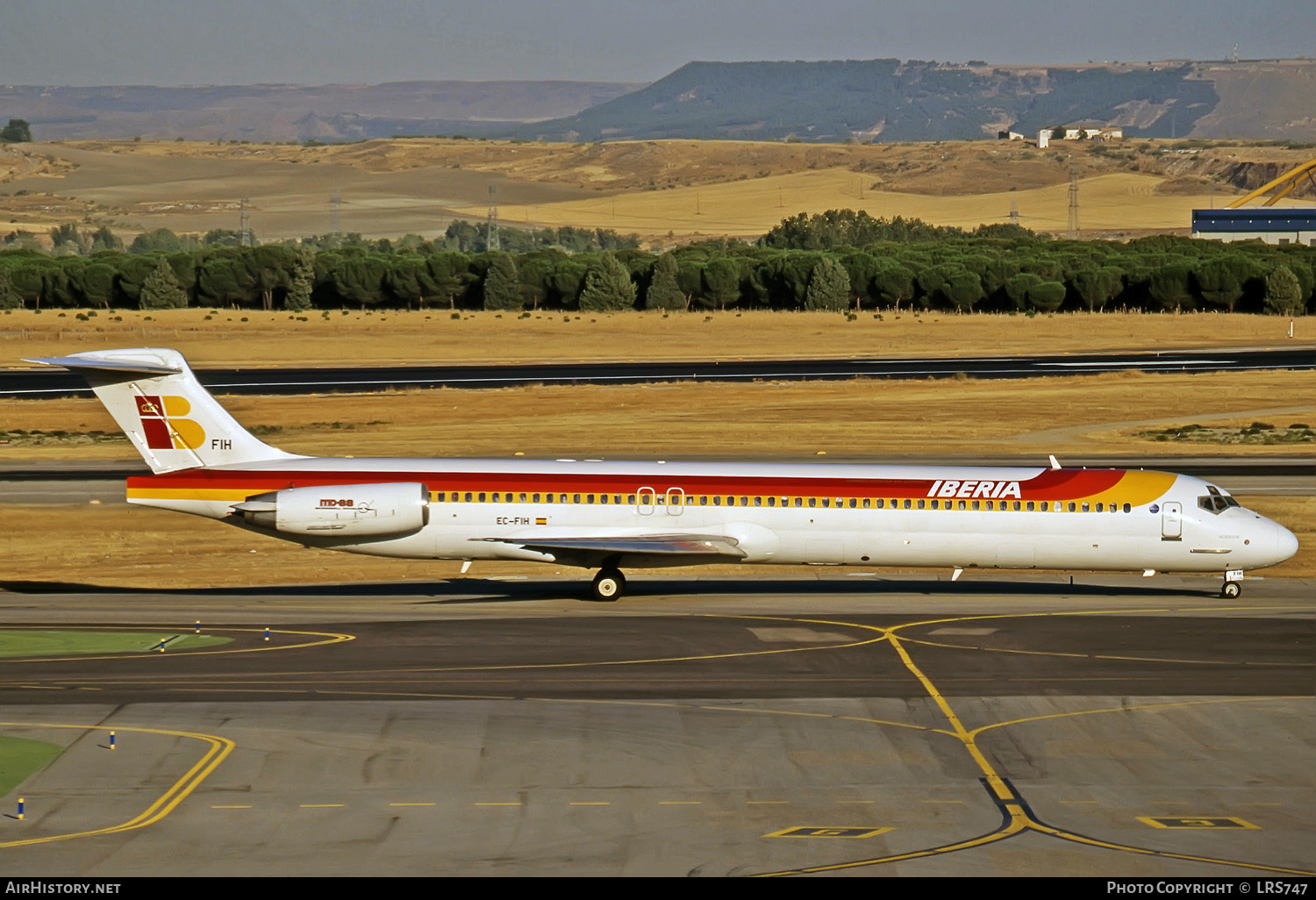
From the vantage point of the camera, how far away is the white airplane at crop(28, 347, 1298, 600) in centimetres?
3397

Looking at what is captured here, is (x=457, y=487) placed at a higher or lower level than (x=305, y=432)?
higher

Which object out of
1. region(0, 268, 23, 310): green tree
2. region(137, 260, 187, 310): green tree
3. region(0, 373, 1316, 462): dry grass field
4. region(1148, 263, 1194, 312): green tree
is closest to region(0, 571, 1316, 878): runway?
region(0, 373, 1316, 462): dry grass field

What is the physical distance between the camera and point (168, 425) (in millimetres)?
34531

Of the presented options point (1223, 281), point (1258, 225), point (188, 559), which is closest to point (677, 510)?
point (188, 559)

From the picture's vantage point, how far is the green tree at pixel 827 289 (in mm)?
115625

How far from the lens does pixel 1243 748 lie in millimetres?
22844

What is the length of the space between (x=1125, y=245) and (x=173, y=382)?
130m

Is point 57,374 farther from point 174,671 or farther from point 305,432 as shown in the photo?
point 174,671

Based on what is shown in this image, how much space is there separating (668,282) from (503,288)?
13703mm

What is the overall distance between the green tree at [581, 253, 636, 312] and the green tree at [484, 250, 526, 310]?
18.7ft

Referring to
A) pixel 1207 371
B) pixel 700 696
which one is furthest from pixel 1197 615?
pixel 1207 371

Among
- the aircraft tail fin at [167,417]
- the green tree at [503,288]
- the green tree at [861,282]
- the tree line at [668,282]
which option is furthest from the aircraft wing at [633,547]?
the green tree at [503,288]

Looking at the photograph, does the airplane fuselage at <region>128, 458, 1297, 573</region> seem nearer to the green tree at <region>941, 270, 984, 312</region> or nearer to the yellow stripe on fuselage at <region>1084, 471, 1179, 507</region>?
the yellow stripe on fuselage at <region>1084, 471, 1179, 507</region>

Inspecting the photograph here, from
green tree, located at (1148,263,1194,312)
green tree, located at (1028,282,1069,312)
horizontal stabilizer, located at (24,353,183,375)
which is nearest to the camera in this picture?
horizontal stabilizer, located at (24,353,183,375)
